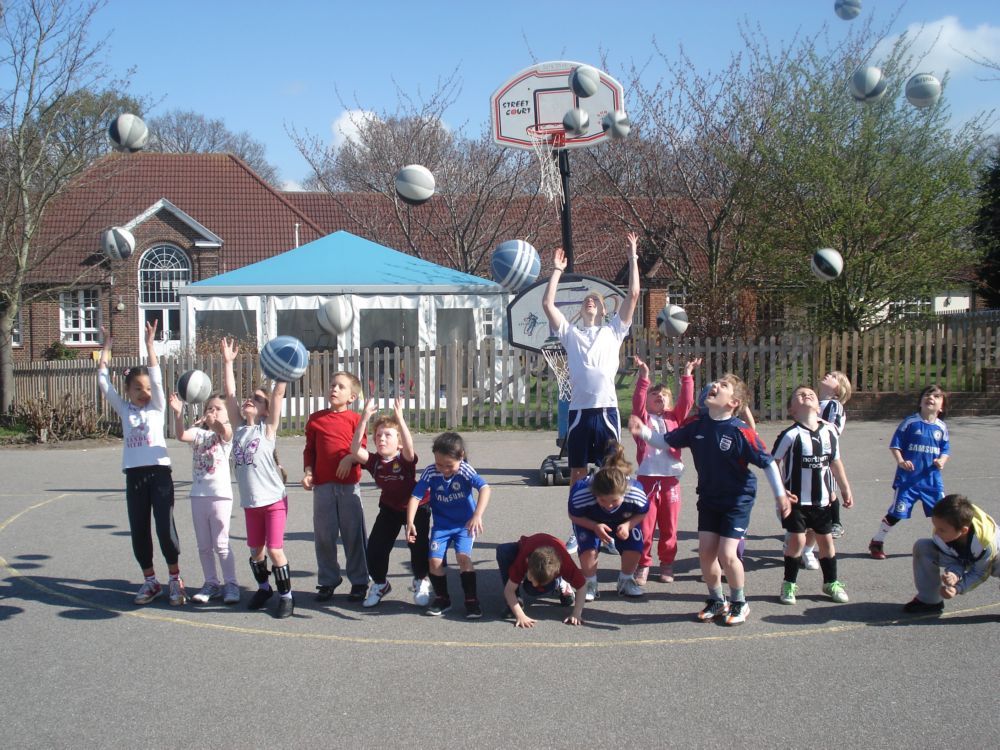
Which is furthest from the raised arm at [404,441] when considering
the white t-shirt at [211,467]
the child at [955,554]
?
the child at [955,554]

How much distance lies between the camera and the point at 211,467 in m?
6.27

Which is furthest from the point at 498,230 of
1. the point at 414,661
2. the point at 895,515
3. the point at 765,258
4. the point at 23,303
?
the point at 414,661

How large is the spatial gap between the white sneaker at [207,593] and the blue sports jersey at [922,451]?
5356mm

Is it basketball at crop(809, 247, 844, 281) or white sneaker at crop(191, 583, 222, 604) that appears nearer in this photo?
white sneaker at crop(191, 583, 222, 604)

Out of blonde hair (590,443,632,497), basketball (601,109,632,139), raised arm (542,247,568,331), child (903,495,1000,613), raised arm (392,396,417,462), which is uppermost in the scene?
basketball (601,109,632,139)

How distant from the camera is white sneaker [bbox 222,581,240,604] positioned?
20.7 ft

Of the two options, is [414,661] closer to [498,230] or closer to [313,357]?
[313,357]

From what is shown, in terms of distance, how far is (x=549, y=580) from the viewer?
564 cm

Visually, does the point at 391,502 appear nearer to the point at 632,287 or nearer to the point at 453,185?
the point at 632,287

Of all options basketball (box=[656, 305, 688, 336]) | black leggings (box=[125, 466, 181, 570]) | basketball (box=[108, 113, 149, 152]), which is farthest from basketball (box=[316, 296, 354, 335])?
black leggings (box=[125, 466, 181, 570])

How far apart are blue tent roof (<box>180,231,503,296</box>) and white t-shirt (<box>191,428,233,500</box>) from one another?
1206 cm

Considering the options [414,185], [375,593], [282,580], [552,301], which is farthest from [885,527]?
[414,185]

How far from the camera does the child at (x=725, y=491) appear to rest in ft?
18.5

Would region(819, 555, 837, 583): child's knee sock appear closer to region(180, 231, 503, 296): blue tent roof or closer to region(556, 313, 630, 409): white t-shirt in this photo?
region(556, 313, 630, 409): white t-shirt
